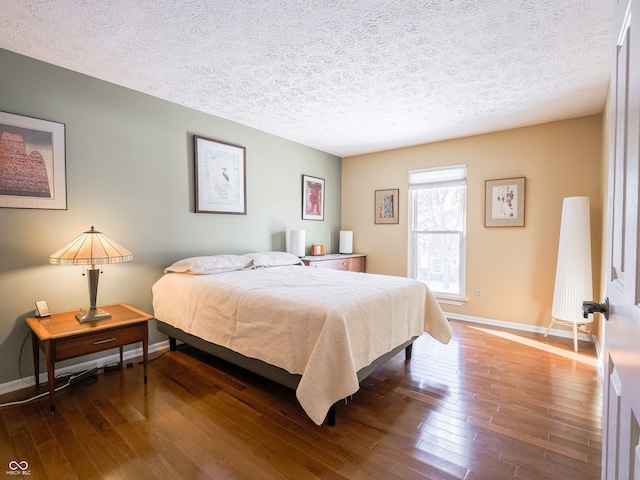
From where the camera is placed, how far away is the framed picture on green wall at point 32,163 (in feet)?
7.50

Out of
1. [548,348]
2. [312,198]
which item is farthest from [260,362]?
[312,198]

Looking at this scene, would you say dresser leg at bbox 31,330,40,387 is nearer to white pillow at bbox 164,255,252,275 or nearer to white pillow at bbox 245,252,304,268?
white pillow at bbox 164,255,252,275

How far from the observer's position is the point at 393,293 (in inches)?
94.7

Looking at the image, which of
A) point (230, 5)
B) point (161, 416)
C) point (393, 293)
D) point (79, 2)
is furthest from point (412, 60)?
point (161, 416)

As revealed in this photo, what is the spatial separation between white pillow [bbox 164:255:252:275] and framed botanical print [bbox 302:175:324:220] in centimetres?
174

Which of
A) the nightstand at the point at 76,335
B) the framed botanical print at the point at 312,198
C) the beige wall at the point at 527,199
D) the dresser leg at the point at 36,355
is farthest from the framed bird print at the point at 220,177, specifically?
the beige wall at the point at 527,199

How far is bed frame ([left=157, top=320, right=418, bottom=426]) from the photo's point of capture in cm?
201

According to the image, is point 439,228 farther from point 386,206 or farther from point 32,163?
point 32,163

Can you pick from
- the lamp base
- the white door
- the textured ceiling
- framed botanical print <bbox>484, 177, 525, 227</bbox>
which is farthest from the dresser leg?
framed botanical print <bbox>484, 177, 525, 227</bbox>

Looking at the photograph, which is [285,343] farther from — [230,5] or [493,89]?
→ [493,89]

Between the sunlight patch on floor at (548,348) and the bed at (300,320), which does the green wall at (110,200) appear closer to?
the bed at (300,320)

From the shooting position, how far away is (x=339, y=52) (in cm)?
230

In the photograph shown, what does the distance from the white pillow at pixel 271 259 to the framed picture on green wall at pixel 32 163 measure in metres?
1.75

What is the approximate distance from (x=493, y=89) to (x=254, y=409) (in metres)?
3.32
